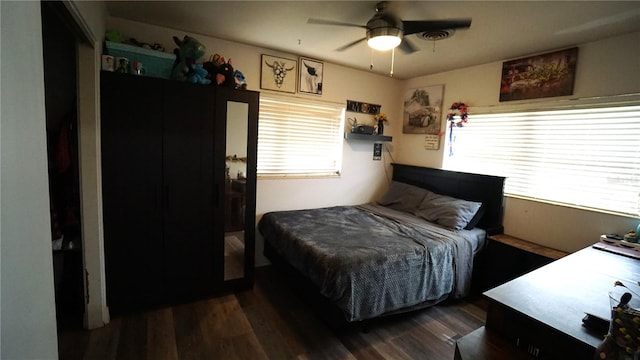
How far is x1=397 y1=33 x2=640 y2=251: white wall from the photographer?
2318 mm

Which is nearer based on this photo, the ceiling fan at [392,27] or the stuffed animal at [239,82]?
the ceiling fan at [392,27]

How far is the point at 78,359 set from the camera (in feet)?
5.96

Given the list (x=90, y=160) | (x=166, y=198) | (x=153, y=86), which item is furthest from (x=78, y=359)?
(x=153, y=86)

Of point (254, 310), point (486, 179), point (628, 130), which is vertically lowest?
point (254, 310)

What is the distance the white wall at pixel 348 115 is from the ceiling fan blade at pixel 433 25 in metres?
1.61

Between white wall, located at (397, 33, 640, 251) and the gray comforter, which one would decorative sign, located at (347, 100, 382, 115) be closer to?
white wall, located at (397, 33, 640, 251)

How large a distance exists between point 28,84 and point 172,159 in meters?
1.55

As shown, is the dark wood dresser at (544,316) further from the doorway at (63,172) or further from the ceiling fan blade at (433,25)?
the doorway at (63,172)

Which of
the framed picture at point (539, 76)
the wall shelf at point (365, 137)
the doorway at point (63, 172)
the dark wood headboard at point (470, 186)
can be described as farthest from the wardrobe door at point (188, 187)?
the framed picture at point (539, 76)

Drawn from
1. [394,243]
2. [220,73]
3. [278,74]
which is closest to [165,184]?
[220,73]

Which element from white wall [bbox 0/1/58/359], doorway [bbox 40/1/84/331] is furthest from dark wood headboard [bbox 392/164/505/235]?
doorway [bbox 40/1/84/331]

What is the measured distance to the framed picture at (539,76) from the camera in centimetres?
260

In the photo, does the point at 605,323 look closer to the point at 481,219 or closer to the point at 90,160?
the point at 481,219

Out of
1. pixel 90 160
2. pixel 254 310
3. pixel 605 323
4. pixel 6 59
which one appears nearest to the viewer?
pixel 6 59
